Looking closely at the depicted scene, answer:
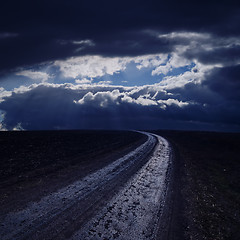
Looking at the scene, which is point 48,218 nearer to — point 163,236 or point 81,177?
point 163,236

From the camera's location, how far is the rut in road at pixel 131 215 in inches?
275

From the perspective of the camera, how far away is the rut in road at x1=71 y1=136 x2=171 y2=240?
6.98m

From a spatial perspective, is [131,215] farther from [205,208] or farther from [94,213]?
[205,208]

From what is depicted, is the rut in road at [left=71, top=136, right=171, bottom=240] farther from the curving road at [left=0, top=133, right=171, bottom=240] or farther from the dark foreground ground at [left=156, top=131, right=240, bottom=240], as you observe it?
the dark foreground ground at [left=156, top=131, right=240, bottom=240]

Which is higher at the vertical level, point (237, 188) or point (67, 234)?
point (67, 234)

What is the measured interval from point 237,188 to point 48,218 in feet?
44.2

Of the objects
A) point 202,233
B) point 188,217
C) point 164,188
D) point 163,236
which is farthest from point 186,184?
point 163,236

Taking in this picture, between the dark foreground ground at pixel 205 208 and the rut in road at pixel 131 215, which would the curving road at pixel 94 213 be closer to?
the rut in road at pixel 131 215

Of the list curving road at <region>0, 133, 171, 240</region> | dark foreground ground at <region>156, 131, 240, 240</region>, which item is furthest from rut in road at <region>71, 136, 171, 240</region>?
dark foreground ground at <region>156, 131, 240, 240</region>

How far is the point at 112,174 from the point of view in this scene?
15.1 metres

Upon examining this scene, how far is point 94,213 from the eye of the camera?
8422 millimetres

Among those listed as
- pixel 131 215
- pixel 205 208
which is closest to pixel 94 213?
pixel 131 215

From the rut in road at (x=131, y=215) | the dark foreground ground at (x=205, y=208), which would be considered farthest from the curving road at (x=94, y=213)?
the dark foreground ground at (x=205, y=208)

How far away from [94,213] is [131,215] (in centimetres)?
165
